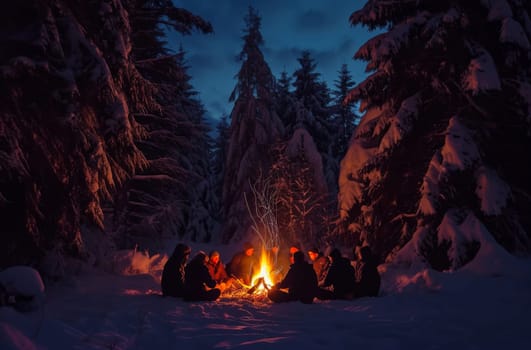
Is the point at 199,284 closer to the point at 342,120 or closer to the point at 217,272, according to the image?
the point at 217,272

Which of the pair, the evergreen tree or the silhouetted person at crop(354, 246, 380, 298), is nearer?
the silhouetted person at crop(354, 246, 380, 298)

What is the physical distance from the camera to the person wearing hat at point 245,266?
1006cm

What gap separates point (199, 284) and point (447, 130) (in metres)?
6.49

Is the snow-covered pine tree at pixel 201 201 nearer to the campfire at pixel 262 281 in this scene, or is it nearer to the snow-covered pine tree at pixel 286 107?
the snow-covered pine tree at pixel 286 107

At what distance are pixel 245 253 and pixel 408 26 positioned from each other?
7.19 metres

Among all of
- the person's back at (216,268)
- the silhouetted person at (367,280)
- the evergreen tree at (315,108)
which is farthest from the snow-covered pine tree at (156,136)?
the evergreen tree at (315,108)

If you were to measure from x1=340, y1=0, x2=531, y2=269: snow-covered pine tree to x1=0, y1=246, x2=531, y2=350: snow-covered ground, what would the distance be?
119cm

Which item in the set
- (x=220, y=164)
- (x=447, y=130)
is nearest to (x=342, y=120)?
(x=220, y=164)

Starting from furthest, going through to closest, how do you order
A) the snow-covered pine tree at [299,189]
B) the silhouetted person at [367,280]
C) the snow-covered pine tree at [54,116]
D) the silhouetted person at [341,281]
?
the snow-covered pine tree at [299,189] < the silhouetted person at [341,281] < the silhouetted person at [367,280] < the snow-covered pine tree at [54,116]

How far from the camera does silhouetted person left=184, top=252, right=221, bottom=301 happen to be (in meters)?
7.49

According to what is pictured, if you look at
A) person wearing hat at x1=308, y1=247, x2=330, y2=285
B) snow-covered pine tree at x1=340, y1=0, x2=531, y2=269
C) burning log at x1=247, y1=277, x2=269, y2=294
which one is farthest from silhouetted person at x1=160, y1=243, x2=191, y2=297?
snow-covered pine tree at x1=340, y1=0, x2=531, y2=269

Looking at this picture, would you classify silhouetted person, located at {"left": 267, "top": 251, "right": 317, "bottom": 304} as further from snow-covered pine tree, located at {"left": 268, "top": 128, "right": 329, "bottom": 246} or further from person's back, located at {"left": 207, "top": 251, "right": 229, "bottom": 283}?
snow-covered pine tree, located at {"left": 268, "top": 128, "right": 329, "bottom": 246}

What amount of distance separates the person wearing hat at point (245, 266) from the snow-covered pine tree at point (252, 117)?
30.6ft

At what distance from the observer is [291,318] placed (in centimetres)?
588
